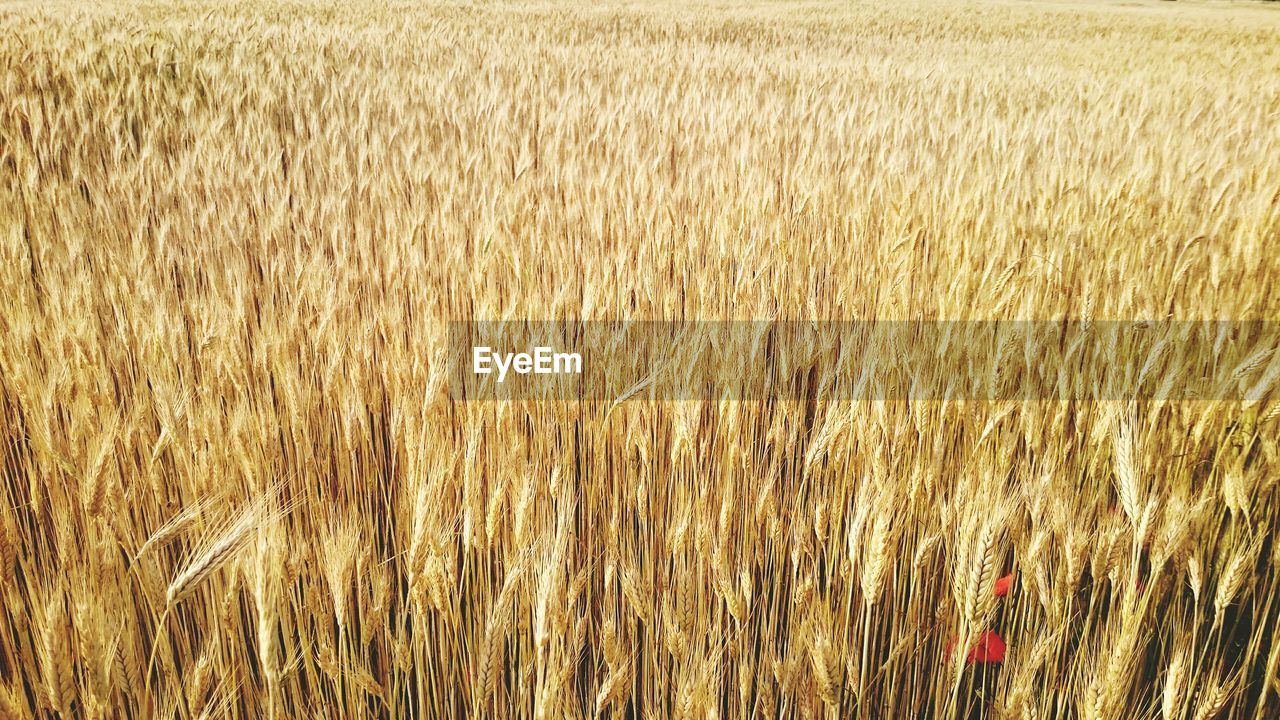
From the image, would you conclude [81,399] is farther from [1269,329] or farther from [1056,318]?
[1269,329]

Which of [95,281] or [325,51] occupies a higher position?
[325,51]

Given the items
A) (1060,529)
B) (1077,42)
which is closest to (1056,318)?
(1060,529)

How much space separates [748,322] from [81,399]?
96cm

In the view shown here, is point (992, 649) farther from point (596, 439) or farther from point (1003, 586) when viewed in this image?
point (596, 439)

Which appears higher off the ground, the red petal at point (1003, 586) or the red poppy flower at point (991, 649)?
the red petal at point (1003, 586)

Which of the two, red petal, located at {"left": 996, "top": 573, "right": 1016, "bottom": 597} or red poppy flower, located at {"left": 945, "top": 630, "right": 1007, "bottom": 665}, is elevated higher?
red petal, located at {"left": 996, "top": 573, "right": 1016, "bottom": 597}

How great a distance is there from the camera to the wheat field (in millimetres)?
757

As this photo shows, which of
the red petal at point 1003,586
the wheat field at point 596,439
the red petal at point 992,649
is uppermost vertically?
the wheat field at point 596,439

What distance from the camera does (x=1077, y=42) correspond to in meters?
6.79

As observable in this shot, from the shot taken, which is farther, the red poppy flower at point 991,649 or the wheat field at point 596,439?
the red poppy flower at point 991,649

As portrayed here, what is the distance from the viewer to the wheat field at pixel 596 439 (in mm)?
757

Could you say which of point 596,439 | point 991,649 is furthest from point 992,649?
point 596,439

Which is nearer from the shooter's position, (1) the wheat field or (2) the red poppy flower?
(1) the wheat field

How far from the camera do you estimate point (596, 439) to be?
1103mm
